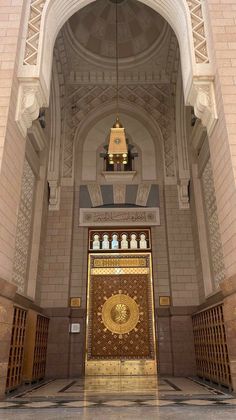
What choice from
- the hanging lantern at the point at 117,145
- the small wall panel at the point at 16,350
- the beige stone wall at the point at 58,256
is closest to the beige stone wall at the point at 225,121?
the hanging lantern at the point at 117,145

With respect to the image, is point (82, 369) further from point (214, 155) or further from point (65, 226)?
point (214, 155)

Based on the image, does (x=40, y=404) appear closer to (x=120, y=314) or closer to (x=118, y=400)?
(x=118, y=400)

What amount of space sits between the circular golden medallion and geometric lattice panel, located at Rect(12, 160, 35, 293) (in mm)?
1509

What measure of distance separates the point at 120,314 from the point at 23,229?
2.15 meters

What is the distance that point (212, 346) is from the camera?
13.5ft

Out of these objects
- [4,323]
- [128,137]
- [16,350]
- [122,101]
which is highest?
[122,101]

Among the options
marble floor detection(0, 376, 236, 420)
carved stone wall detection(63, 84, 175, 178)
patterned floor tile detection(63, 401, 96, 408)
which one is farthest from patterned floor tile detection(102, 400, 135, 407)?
carved stone wall detection(63, 84, 175, 178)

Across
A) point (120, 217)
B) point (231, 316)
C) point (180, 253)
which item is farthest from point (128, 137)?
point (231, 316)

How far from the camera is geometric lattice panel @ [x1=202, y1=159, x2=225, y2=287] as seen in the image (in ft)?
15.3

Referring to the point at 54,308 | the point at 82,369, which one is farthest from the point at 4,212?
the point at 82,369

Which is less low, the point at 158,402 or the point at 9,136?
the point at 9,136

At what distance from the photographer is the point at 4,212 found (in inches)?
114

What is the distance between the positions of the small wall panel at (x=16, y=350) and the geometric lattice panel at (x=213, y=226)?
2.62 metres

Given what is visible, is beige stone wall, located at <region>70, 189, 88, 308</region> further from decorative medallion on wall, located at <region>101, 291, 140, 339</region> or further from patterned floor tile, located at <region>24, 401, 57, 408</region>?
patterned floor tile, located at <region>24, 401, 57, 408</region>
